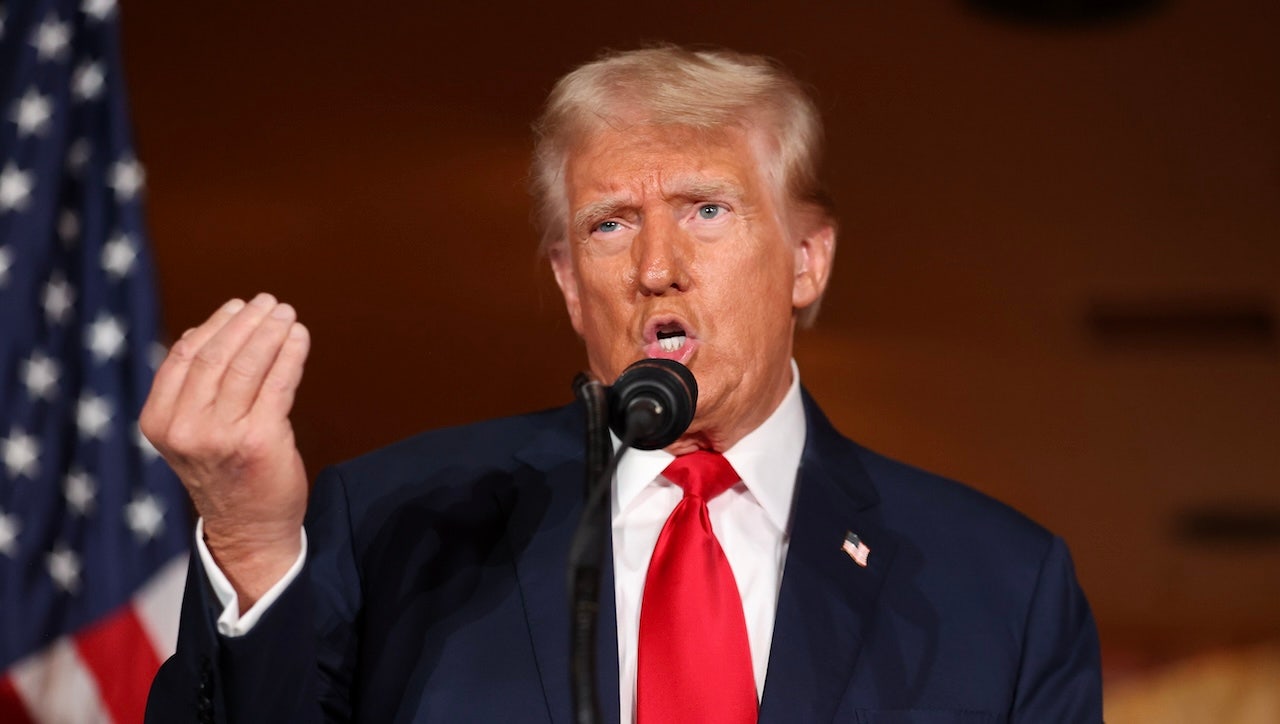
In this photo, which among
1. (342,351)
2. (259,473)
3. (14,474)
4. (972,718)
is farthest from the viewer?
(342,351)

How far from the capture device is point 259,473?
4.03 feet

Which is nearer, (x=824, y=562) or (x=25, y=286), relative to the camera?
(x=824, y=562)

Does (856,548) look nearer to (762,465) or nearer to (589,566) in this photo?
(762,465)

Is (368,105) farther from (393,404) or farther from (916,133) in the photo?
(916,133)

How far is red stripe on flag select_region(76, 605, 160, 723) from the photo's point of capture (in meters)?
2.21

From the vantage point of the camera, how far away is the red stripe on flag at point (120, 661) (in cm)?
221

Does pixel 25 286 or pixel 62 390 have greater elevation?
pixel 25 286

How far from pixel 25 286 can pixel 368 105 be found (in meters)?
0.87

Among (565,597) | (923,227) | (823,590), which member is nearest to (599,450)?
(565,597)

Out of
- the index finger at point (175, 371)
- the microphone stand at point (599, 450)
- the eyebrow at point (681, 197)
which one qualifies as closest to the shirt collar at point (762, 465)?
the eyebrow at point (681, 197)

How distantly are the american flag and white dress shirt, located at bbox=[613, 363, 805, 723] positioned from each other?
3.18 ft

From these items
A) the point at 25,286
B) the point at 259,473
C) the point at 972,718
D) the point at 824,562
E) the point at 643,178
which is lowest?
the point at 972,718

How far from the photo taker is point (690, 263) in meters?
1.75

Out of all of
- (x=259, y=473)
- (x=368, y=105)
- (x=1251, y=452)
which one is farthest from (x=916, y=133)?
(x=259, y=473)
